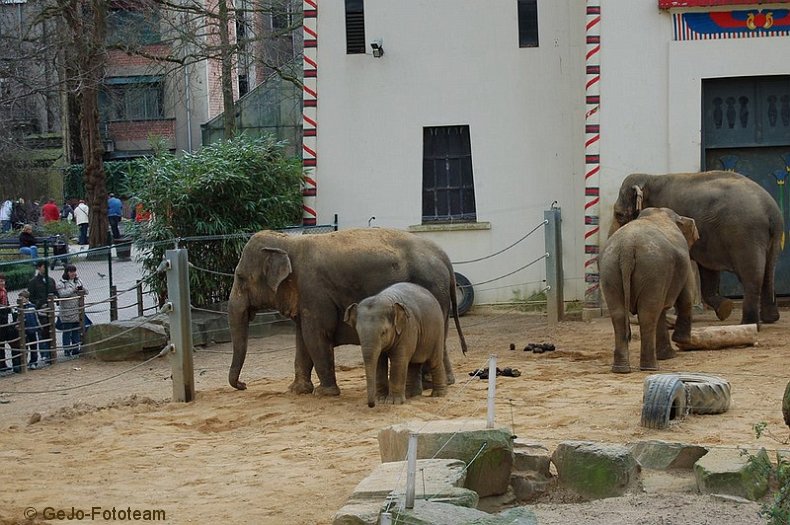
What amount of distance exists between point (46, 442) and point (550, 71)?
10691 mm

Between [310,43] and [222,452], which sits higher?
[310,43]

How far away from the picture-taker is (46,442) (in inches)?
395

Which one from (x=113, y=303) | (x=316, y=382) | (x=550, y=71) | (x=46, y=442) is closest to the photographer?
(x=46, y=442)

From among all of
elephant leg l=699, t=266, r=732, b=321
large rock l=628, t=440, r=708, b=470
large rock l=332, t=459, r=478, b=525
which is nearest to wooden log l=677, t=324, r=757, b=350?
elephant leg l=699, t=266, r=732, b=321

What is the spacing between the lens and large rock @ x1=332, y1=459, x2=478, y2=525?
6.36 m

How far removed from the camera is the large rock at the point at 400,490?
6359 mm

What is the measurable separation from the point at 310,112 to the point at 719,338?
789cm

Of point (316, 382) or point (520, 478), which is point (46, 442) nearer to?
point (316, 382)

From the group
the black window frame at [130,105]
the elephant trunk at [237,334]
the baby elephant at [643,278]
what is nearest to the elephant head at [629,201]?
the baby elephant at [643,278]

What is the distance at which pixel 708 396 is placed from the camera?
366 inches

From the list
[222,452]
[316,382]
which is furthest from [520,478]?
[316,382]

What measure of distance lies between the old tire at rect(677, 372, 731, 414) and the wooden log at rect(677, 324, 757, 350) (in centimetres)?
384

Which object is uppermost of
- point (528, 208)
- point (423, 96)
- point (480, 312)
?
point (423, 96)

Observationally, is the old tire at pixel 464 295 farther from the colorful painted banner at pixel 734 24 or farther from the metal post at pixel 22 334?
the metal post at pixel 22 334
